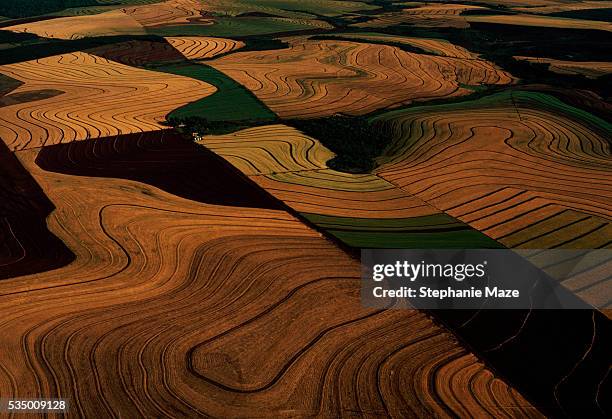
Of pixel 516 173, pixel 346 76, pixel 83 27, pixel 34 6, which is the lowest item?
pixel 516 173

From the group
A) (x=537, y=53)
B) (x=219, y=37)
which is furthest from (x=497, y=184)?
(x=219, y=37)

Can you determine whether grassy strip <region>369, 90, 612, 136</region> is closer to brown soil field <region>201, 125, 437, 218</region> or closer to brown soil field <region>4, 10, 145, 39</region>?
brown soil field <region>201, 125, 437, 218</region>

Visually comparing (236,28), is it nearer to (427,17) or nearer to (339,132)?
(427,17)

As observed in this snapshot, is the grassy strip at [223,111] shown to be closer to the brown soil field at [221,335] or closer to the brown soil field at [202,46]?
the brown soil field at [202,46]

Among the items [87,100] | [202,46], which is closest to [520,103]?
[87,100]

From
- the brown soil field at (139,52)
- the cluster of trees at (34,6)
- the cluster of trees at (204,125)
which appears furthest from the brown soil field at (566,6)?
the cluster of trees at (204,125)

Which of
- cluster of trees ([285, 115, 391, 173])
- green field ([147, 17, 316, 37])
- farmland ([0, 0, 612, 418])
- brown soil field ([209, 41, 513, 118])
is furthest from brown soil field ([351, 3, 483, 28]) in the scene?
cluster of trees ([285, 115, 391, 173])

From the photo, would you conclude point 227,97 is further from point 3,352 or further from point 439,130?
point 3,352
